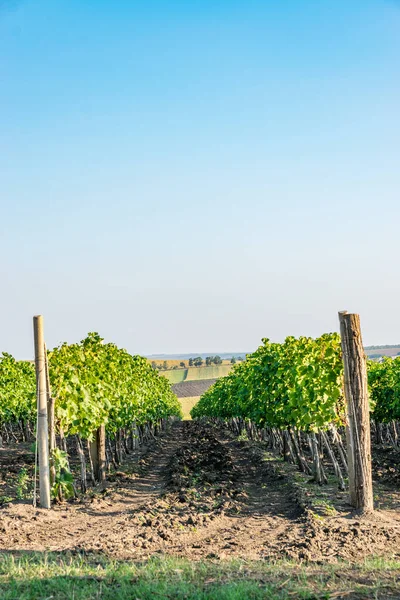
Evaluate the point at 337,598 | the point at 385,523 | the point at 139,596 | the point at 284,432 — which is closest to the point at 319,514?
the point at 385,523

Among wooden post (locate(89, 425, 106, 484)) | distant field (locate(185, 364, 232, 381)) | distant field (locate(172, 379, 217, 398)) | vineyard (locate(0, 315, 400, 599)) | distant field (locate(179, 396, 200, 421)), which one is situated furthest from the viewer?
distant field (locate(185, 364, 232, 381))

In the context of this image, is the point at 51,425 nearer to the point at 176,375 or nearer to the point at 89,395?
the point at 89,395

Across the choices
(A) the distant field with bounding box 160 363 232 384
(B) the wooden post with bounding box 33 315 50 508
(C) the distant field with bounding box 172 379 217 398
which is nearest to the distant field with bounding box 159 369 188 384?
(A) the distant field with bounding box 160 363 232 384

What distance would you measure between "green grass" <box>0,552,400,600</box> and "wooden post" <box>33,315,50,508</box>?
4.01 m

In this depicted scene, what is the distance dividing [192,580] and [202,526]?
3.82 meters

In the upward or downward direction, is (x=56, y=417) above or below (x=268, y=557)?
above

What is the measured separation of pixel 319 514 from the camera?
9.75 m

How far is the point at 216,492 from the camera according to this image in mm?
13102

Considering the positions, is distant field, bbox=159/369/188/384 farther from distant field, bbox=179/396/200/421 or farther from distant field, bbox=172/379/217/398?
distant field, bbox=179/396/200/421

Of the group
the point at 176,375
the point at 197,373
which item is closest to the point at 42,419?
the point at 176,375

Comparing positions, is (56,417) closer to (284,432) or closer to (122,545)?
(122,545)

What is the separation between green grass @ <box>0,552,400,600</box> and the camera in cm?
530

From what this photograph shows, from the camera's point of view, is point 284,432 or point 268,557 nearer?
point 268,557

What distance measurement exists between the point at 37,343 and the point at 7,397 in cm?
1739
